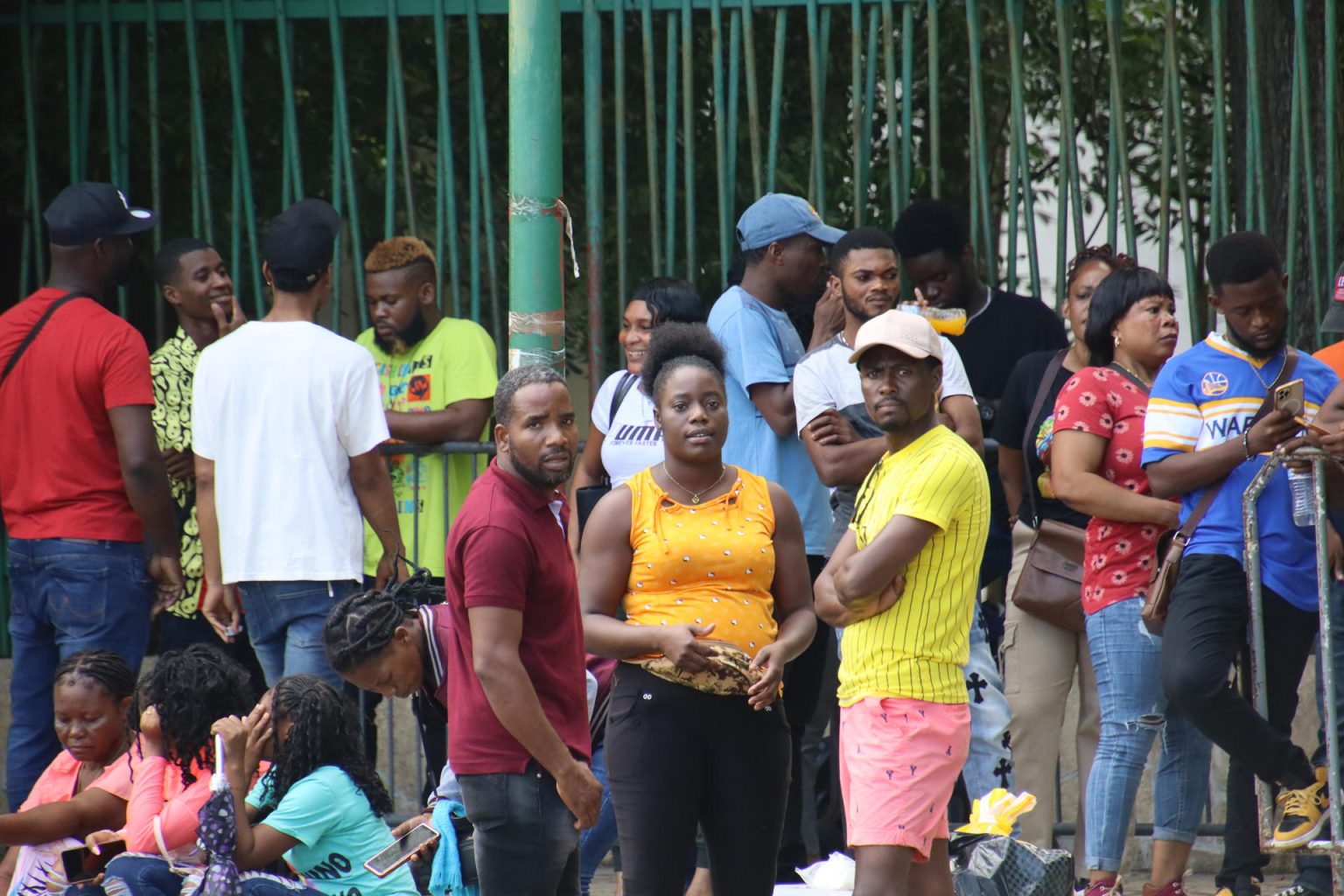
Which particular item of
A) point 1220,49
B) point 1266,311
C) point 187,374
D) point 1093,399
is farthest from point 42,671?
point 1220,49

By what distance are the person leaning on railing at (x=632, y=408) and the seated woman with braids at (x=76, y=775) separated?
1.55 metres

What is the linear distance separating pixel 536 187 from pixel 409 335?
1947 mm

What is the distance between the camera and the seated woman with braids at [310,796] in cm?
497

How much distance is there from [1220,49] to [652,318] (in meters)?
2.25

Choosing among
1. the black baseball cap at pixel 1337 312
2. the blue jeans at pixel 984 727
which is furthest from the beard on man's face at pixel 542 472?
the black baseball cap at pixel 1337 312

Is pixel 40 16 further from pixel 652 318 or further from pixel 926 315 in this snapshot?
pixel 926 315

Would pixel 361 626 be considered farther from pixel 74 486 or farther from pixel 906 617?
pixel 74 486

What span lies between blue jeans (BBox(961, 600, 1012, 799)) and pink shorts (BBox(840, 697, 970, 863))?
1.19m

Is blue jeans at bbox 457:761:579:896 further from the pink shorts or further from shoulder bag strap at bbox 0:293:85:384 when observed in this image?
shoulder bag strap at bbox 0:293:85:384

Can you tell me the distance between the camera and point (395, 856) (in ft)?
16.2

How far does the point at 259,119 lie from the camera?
25.8ft

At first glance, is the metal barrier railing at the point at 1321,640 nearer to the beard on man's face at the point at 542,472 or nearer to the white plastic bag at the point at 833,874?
the white plastic bag at the point at 833,874

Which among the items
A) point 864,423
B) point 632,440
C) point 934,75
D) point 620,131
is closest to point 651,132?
point 620,131

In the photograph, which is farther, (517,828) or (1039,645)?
(1039,645)
